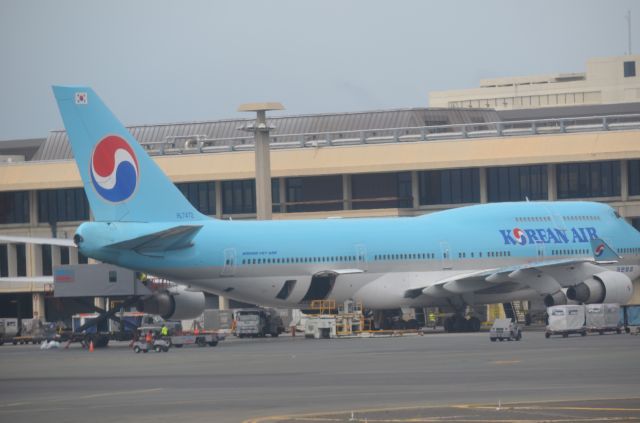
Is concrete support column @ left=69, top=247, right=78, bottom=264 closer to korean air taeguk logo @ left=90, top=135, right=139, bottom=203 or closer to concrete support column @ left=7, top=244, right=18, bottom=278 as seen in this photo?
concrete support column @ left=7, top=244, right=18, bottom=278

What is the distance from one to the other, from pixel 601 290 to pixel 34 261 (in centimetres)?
4420

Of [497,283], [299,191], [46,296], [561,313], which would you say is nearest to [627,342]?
[561,313]

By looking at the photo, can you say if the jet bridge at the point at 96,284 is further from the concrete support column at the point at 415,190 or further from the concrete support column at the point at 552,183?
the concrete support column at the point at 552,183

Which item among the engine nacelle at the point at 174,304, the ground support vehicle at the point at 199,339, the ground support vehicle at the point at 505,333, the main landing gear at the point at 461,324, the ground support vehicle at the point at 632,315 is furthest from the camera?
the main landing gear at the point at 461,324

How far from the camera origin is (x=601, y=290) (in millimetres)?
64250

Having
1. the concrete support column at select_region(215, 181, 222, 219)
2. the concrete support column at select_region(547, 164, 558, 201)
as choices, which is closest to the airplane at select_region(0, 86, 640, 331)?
the concrete support column at select_region(547, 164, 558, 201)

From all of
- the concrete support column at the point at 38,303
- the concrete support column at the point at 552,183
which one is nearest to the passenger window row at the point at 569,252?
the concrete support column at the point at 552,183

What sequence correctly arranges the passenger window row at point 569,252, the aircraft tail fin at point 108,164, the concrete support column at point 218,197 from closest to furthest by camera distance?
the aircraft tail fin at point 108,164 < the passenger window row at point 569,252 < the concrete support column at point 218,197

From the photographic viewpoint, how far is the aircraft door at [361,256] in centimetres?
6372

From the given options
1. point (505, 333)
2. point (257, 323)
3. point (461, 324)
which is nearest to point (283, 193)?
point (257, 323)

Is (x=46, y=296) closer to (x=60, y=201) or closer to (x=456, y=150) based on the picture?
(x=60, y=201)

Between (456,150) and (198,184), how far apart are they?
57.1 feet

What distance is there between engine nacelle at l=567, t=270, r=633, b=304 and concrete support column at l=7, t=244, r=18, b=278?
44.3 meters

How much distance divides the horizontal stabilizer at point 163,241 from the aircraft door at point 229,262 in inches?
71.7
